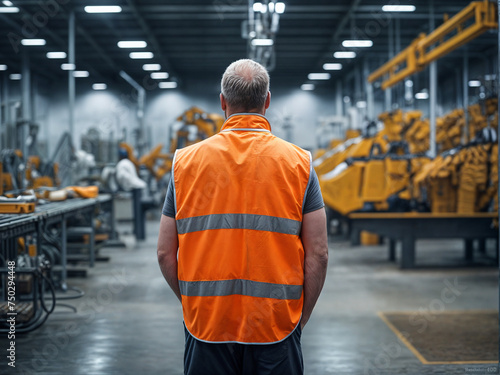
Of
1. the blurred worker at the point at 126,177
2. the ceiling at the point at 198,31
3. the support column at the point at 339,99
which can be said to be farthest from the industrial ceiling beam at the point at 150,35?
the support column at the point at 339,99

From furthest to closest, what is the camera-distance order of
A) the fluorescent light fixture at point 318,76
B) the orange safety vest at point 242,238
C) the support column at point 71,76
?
1. the fluorescent light fixture at point 318,76
2. the support column at point 71,76
3. the orange safety vest at point 242,238

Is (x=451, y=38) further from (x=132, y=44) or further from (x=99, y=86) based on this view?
(x=99, y=86)

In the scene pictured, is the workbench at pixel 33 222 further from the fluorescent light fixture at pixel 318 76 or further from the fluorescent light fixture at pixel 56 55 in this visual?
the fluorescent light fixture at pixel 318 76

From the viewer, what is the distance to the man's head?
1858 mm

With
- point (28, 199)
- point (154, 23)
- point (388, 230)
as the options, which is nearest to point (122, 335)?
point (28, 199)

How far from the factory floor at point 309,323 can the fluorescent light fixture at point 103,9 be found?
7.32 meters

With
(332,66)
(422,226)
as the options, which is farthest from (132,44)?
(422,226)

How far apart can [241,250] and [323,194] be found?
7.27 meters

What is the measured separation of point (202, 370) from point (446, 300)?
5186 millimetres

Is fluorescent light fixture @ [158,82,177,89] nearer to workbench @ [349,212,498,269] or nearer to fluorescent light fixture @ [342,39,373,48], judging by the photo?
fluorescent light fixture @ [342,39,373,48]

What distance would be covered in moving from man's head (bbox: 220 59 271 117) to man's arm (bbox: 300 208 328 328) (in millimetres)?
430

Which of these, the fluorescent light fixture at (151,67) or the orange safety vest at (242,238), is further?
the fluorescent light fixture at (151,67)

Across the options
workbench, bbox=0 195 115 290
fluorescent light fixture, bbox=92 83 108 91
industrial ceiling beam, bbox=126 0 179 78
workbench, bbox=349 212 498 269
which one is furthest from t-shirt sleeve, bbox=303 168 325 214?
fluorescent light fixture, bbox=92 83 108 91

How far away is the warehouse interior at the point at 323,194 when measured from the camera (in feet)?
15.3
